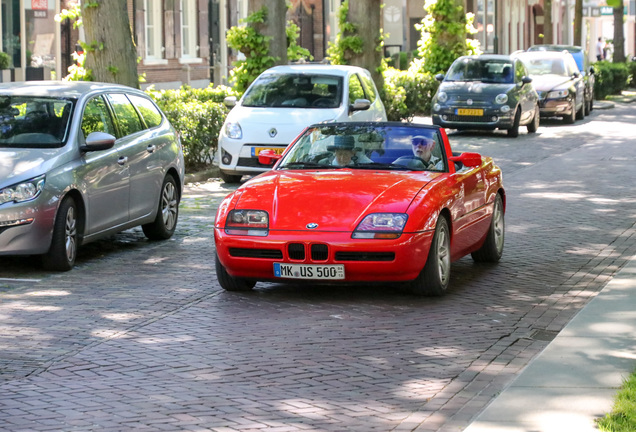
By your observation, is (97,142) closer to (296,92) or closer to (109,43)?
(109,43)

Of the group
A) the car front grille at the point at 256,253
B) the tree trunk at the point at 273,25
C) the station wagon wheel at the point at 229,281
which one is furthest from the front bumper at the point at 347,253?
the tree trunk at the point at 273,25

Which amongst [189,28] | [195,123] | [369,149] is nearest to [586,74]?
[189,28]

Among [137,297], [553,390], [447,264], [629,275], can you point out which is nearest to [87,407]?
[553,390]

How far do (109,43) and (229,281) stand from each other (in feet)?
30.4

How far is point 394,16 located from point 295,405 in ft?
164

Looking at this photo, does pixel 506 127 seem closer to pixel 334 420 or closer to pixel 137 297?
pixel 137 297

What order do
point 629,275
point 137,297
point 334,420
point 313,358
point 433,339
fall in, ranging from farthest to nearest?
point 629,275 < point 137,297 < point 433,339 < point 313,358 < point 334,420

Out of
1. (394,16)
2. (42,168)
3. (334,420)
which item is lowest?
(334,420)

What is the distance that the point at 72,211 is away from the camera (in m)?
11.0

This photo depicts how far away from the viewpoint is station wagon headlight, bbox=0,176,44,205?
1041 centimetres

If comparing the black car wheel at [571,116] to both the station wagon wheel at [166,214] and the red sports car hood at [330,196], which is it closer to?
the station wagon wheel at [166,214]

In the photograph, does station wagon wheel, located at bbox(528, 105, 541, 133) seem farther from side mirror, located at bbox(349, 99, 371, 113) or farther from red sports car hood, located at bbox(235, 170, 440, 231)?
red sports car hood, located at bbox(235, 170, 440, 231)

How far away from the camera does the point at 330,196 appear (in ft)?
31.4

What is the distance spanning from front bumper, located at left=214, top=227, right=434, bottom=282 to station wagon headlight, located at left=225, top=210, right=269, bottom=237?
64 millimetres
